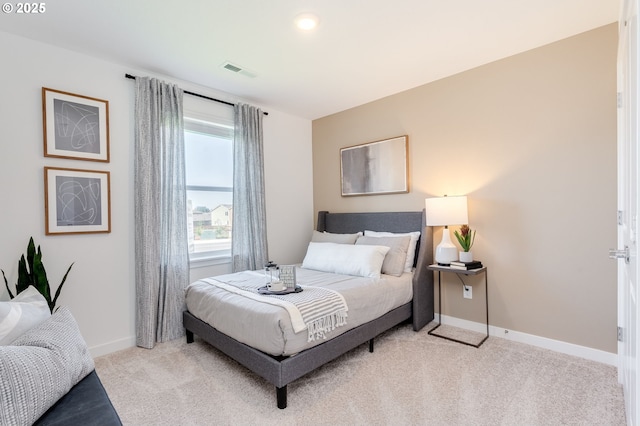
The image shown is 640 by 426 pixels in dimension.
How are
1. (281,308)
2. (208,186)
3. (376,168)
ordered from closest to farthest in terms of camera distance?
(281,308) → (208,186) → (376,168)

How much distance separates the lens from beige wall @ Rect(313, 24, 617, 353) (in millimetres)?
2348

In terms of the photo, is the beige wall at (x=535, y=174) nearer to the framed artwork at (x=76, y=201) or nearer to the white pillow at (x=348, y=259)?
the white pillow at (x=348, y=259)

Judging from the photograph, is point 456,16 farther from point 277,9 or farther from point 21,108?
point 21,108

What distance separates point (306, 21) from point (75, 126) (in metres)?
2.05

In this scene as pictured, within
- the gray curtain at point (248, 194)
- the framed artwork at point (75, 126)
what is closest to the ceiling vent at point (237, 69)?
the gray curtain at point (248, 194)

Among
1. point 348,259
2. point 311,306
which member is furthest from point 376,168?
point 311,306

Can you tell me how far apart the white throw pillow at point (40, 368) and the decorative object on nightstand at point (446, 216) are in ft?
8.73

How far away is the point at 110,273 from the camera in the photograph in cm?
270

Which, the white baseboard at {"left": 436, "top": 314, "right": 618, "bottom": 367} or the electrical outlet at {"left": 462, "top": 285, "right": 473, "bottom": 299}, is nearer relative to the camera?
the white baseboard at {"left": 436, "top": 314, "right": 618, "bottom": 367}

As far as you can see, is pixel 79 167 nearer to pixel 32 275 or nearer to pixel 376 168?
pixel 32 275

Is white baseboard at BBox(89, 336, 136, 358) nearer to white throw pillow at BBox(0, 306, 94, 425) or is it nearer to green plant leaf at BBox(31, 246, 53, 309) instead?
green plant leaf at BBox(31, 246, 53, 309)

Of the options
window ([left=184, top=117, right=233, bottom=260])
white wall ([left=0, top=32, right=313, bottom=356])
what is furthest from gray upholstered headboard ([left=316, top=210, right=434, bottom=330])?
white wall ([left=0, top=32, right=313, bottom=356])

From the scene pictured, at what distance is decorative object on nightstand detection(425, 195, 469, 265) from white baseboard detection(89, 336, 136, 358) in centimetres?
294

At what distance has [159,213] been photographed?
9.41 ft
